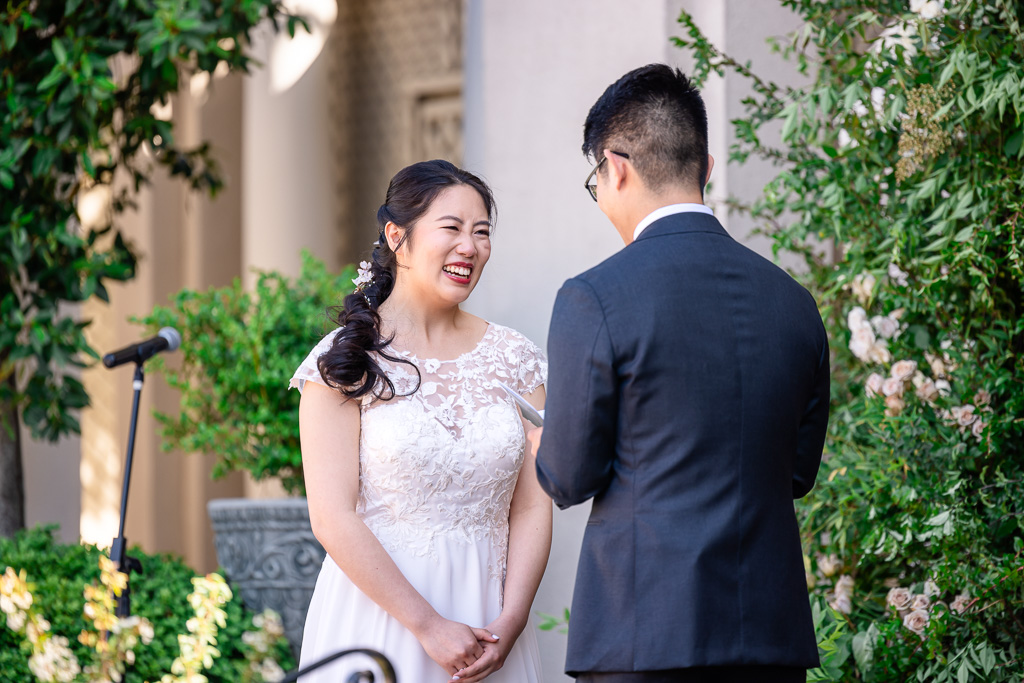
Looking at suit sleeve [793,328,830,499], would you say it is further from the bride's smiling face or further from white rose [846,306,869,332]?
white rose [846,306,869,332]

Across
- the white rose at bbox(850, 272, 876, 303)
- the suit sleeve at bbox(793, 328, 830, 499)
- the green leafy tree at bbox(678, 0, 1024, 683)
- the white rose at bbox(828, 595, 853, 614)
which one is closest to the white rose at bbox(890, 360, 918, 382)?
the green leafy tree at bbox(678, 0, 1024, 683)

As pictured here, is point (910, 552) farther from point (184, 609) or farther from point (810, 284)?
point (184, 609)

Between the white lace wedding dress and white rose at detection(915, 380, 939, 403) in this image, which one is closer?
the white lace wedding dress

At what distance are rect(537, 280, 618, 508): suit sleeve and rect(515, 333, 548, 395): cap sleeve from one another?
86 cm

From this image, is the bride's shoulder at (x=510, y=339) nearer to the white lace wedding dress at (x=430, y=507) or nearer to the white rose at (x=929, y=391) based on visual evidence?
the white lace wedding dress at (x=430, y=507)

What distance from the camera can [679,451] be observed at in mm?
2027

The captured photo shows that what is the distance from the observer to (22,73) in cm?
468

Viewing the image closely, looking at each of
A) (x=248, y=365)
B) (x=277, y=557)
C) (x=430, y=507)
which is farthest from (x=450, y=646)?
(x=248, y=365)

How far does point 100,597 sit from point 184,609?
8.20 ft

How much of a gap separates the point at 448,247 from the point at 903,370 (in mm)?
1471

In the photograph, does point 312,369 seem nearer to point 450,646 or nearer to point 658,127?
point 450,646

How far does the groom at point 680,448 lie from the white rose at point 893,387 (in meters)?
1.15

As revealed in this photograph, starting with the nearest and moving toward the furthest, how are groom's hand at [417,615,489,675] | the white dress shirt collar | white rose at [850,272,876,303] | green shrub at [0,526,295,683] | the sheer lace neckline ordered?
the white dress shirt collar < groom's hand at [417,615,489,675] < the sheer lace neckline < white rose at [850,272,876,303] < green shrub at [0,526,295,683]

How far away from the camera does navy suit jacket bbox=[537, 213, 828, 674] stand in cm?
203
